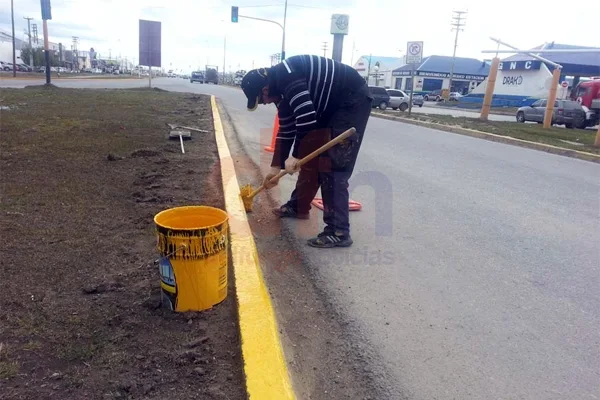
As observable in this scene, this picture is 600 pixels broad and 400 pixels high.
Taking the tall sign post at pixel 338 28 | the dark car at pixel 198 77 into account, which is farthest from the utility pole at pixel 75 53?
the tall sign post at pixel 338 28

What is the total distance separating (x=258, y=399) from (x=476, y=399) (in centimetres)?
101

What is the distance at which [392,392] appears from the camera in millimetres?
2217

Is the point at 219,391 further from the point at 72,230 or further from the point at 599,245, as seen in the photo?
the point at 599,245

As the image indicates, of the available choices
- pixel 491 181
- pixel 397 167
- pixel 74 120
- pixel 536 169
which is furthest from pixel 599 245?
pixel 74 120

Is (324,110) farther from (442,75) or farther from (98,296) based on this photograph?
(442,75)

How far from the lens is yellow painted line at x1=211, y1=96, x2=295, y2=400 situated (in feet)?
6.68

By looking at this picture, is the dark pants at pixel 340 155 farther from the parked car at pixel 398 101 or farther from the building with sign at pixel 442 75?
the building with sign at pixel 442 75

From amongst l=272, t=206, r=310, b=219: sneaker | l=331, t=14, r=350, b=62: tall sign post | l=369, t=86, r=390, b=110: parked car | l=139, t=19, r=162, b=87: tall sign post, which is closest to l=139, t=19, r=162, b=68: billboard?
l=139, t=19, r=162, b=87: tall sign post

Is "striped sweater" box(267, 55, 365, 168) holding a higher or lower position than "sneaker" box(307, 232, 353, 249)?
higher

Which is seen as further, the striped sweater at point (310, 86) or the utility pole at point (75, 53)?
the utility pole at point (75, 53)

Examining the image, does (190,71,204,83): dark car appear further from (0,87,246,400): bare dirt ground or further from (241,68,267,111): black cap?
(241,68,267,111): black cap

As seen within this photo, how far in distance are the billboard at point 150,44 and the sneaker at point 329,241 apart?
24.2m

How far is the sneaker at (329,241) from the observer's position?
13.1 ft

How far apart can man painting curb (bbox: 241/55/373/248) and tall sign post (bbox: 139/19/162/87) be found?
23.8m
